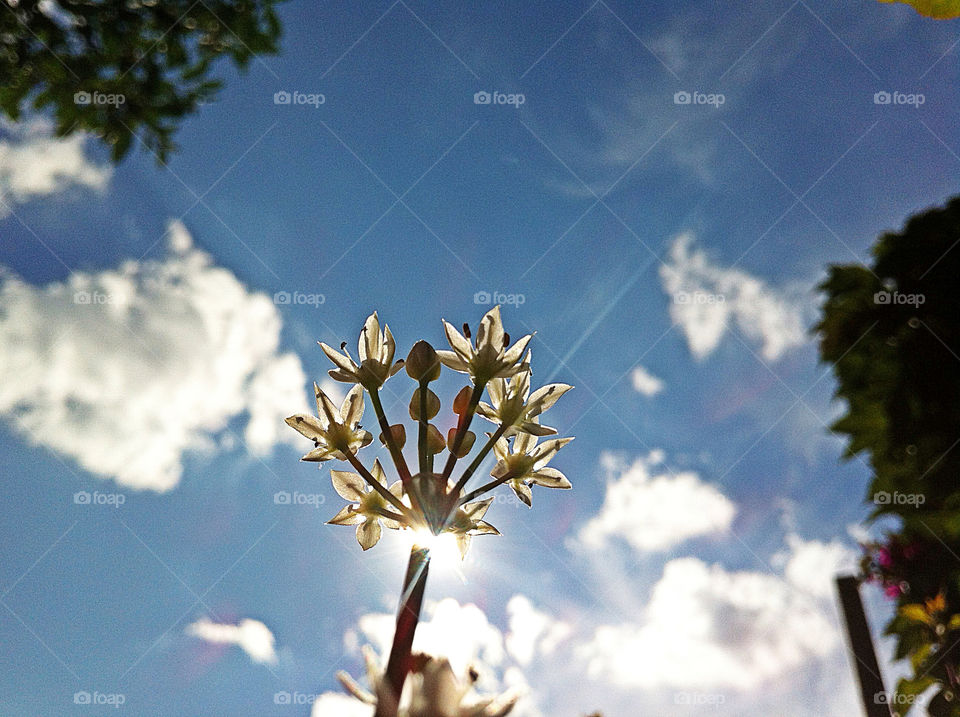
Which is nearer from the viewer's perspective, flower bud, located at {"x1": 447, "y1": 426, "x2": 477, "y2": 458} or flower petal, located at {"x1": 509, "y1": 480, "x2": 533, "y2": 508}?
flower bud, located at {"x1": 447, "y1": 426, "x2": 477, "y2": 458}

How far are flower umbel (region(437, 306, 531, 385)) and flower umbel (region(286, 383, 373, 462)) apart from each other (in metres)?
0.11

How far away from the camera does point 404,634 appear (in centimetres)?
33

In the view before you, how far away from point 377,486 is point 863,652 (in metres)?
1.12

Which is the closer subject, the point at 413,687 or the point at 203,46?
the point at 413,687

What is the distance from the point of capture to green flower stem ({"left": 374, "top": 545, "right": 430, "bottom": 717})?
313 millimetres

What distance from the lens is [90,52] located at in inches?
75.5

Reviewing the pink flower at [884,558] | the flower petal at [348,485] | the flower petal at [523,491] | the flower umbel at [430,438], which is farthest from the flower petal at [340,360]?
the pink flower at [884,558]

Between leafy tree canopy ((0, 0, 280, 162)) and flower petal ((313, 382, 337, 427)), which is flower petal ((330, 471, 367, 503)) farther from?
leafy tree canopy ((0, 0, 280, 162))

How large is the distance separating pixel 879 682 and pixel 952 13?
1051mm

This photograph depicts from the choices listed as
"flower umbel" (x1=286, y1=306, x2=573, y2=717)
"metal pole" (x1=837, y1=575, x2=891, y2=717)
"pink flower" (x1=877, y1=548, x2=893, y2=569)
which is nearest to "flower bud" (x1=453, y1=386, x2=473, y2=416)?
"flower umbel" (x1=286, y1=306, x2=573, y2=717)

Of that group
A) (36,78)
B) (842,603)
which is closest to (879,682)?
(842,603)

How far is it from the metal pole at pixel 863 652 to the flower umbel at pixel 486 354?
2.95 feet

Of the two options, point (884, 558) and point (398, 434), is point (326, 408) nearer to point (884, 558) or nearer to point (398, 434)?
point (398, 434)

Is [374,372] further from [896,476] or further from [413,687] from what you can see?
[896,476]
